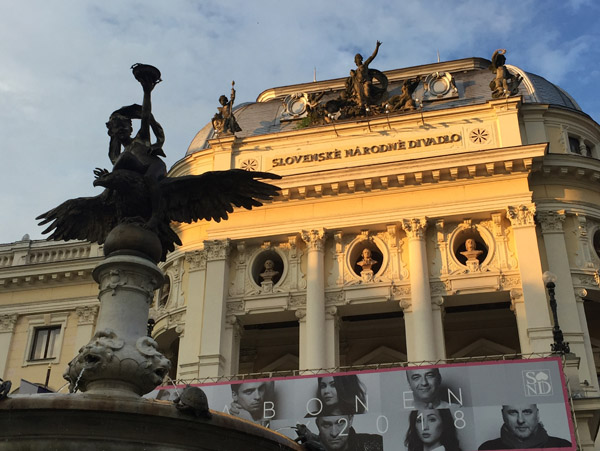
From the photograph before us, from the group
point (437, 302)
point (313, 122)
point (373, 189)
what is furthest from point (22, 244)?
point (437, 302)

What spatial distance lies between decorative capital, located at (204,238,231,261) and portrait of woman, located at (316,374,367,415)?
8.59 meters

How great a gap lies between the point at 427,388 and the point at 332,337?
6.04 m

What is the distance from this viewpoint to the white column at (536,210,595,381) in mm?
26078

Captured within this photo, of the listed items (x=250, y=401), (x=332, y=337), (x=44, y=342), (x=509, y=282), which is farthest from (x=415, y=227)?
(x=44, y=342)

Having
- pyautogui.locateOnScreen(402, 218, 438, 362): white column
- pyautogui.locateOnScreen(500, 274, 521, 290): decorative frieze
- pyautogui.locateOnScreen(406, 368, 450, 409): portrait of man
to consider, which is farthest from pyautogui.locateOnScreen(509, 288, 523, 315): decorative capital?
pyautogui.locateOnScreen(406, 368, 450, 409): portrait of man

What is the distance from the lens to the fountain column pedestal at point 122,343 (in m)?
8.70

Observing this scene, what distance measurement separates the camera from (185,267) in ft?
105

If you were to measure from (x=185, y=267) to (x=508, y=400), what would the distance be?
14917 millimetres

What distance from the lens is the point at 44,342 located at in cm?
3638

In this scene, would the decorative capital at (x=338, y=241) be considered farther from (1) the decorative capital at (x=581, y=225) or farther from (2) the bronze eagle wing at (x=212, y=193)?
(2) the bronze eagle wing at (x=212, y=193)

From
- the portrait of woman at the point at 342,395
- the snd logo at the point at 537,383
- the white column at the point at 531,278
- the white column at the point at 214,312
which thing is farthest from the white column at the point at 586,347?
the white column at the point at 214,312

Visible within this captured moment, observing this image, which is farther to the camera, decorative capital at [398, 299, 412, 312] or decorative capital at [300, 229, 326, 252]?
decorative capital at [300, 229, 326, 252]

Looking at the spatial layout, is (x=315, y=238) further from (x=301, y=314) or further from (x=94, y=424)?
(x=94, y=424)

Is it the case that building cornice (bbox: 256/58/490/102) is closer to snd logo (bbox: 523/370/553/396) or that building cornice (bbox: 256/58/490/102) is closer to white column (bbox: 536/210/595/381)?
white column (bbox: 536/210/595/381)
